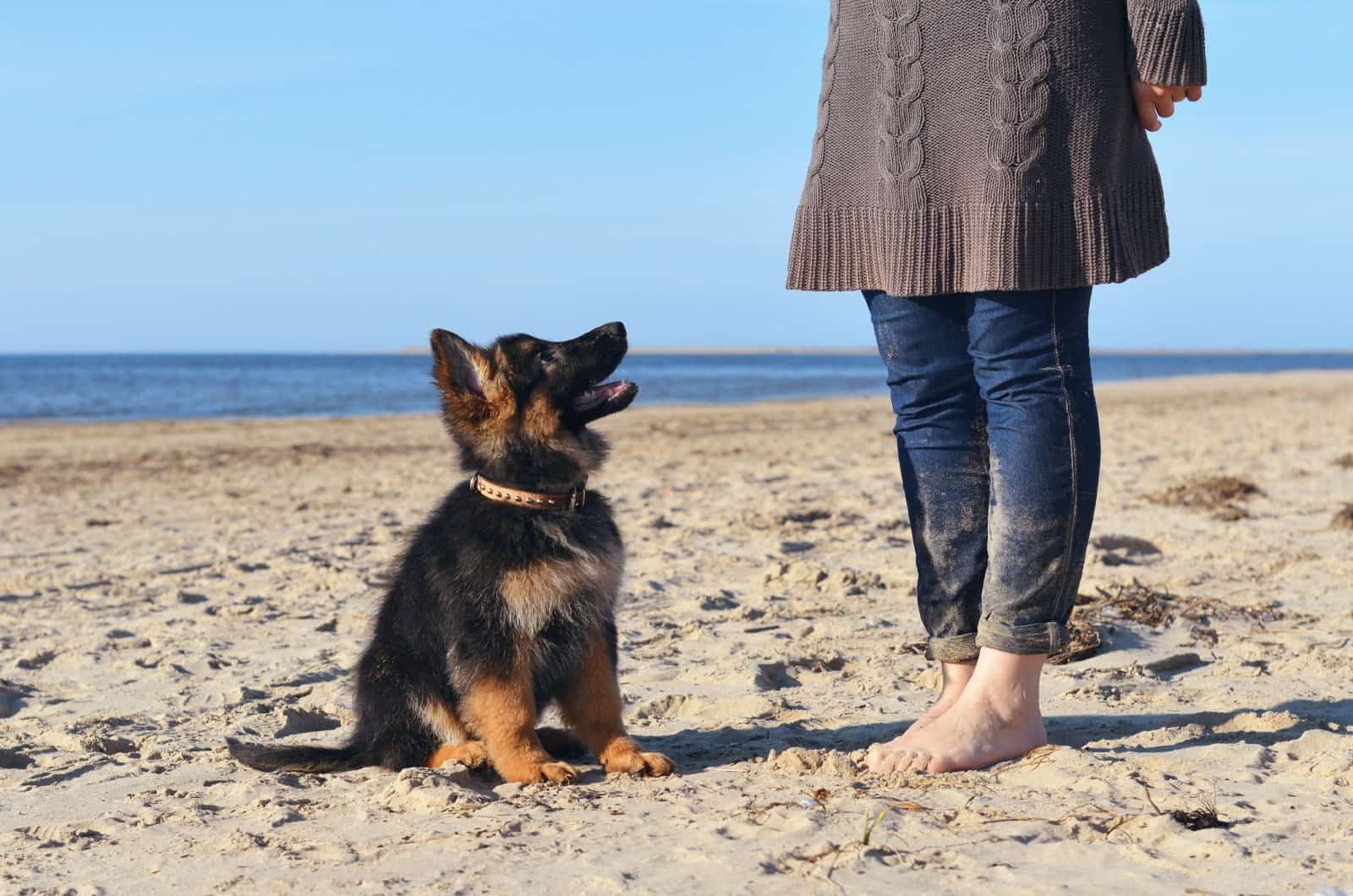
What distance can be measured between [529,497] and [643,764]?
766mm

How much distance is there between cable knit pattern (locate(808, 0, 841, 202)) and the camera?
3.16m

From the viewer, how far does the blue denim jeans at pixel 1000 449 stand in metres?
2.91

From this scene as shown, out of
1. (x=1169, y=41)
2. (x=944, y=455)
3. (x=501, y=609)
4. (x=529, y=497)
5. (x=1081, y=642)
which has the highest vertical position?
(x=1169, y=41)

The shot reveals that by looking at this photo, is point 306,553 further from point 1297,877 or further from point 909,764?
point 1297,877

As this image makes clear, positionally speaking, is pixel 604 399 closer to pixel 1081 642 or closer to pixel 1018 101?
pixel 1018 101

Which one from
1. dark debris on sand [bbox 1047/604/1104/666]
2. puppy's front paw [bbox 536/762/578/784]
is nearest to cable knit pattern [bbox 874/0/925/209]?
puppy's front paw [bbox 536/762/578/784]

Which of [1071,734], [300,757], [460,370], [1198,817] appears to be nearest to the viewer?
[1198,817]

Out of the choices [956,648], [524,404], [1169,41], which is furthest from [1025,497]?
[524,404]

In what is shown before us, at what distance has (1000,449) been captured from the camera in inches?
117

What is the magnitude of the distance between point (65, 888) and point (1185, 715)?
9.55 ft

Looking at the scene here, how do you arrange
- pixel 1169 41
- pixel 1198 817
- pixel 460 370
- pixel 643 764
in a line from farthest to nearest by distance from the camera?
pixel 460 370 → pixel 643 764 → pixel 1169 41 → pixel 1198 817

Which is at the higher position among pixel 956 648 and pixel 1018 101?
pixel 1018 101

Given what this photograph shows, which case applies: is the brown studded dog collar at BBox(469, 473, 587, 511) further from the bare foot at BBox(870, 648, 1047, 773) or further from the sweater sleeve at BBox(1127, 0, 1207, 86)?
the sweater sleeve at BBox(1127, 0, 1207, 86)

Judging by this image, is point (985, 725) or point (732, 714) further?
point (732, 714)
